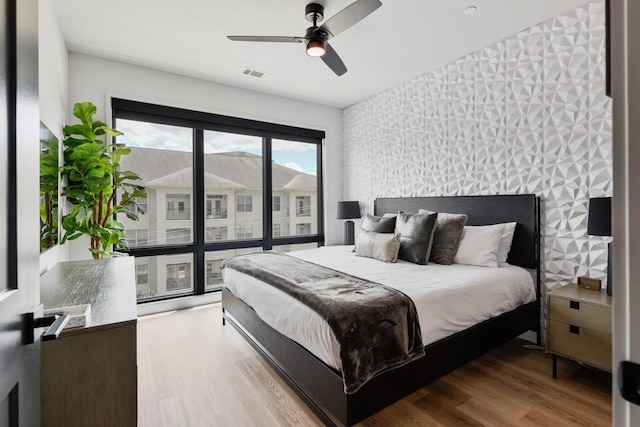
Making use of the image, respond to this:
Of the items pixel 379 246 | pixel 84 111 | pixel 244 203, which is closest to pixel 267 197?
pixel 244 203

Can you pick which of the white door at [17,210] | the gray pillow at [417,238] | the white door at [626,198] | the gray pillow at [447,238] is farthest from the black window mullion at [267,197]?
the white door at [626,198]

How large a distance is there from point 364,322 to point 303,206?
11.5 ft

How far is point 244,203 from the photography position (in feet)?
14.7

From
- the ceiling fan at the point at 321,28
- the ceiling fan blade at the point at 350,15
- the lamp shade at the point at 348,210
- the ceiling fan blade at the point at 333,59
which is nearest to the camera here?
the ceiling fan blade at the point at 350,15

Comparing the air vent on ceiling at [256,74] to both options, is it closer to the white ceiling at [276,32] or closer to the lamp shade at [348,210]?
the white ceiling at [276,32]

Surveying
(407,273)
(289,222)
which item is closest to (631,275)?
(407,273)

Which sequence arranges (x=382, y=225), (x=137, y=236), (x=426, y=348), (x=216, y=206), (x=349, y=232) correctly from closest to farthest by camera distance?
1. (x=426, y=348)
2. (x=382, y=225)
3. (x=137, y=236)
4. (x=216, y=206)
5. (x=349, y=232)

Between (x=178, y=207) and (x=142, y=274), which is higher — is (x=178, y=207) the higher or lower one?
the higher one

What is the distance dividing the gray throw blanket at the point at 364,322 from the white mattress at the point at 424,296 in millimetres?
67

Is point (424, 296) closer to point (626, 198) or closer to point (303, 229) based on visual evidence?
point (626, 198)

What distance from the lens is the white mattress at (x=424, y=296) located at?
6.10ft

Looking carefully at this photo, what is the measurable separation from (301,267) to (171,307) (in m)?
2.11

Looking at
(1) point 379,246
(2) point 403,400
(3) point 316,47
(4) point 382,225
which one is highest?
(3) point 316,47

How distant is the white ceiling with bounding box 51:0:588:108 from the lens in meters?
2.56
